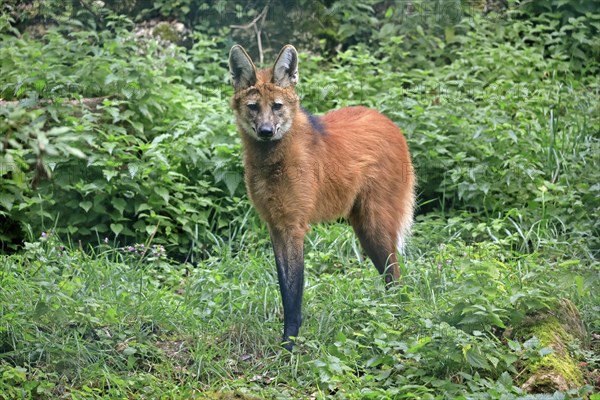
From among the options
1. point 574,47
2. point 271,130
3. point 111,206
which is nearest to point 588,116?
point 574,47

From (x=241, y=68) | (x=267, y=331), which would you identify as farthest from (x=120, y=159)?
(x=267, y=331)

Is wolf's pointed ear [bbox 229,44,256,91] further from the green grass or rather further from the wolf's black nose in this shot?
the green grass

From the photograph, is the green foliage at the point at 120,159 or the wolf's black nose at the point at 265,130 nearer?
the wolf's black nose at the point at 265,130

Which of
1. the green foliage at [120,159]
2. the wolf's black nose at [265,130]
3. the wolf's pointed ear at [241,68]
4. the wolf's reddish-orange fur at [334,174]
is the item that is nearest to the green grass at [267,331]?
the wolf's reddish-orange fur at [334,174]

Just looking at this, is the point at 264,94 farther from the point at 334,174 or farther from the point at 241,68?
the point at 334,174

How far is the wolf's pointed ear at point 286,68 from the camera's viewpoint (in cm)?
380

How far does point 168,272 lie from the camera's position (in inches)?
183

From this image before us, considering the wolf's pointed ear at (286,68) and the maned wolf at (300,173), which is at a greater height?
the wolf's pointed ear at (286,68)

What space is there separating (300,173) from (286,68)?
1.80 ft

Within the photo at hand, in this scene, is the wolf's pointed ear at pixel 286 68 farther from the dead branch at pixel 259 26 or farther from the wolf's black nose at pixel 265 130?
the dead branch at pixel 259 26

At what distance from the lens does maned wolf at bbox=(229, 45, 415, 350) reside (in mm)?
3793

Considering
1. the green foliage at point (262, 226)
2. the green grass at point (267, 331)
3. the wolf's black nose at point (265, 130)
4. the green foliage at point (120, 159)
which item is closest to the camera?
the green grass at point (267, 331)

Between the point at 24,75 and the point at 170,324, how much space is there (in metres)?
2.59

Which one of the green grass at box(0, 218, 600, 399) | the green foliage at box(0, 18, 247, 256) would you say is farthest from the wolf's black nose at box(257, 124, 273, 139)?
the green foliage at box(0, 18, 247, 256)
